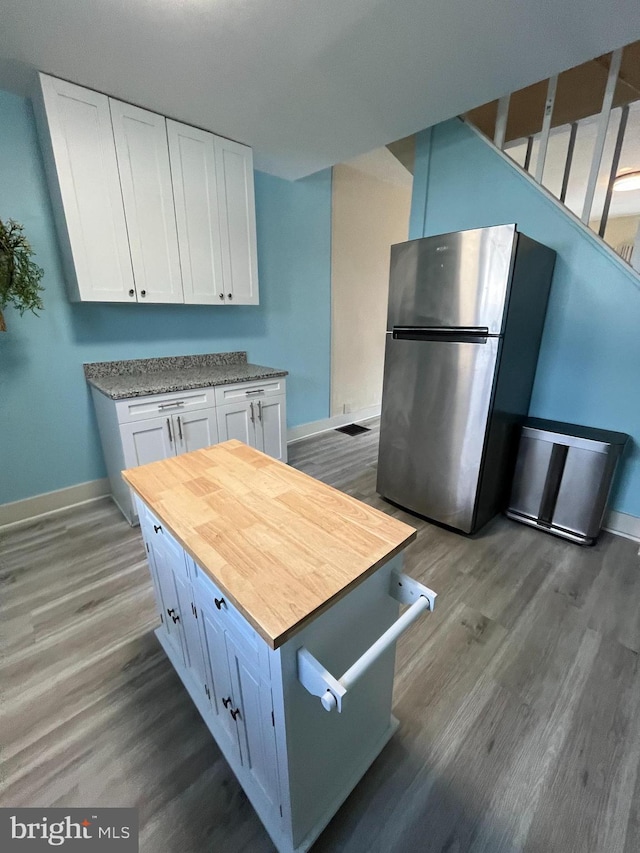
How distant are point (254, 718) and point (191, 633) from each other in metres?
0.38

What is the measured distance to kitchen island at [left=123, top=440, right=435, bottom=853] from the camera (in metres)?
0.70

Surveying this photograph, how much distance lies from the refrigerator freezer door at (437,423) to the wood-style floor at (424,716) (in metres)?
0.43

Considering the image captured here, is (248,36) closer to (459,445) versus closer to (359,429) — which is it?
(459,445)

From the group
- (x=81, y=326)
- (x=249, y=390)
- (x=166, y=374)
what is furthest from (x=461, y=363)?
(x=81, y=326)

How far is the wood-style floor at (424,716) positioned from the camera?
38.5 inches

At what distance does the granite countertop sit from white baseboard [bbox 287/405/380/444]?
1.03 metres

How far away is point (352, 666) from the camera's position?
27.1 inches

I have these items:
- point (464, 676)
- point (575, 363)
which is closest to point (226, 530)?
point (464, 676)

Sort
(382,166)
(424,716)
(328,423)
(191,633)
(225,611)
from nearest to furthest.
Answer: (225,611), (191,633), (424,716), (382,166), (328,423)

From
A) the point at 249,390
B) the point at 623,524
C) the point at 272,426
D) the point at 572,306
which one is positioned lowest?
the point at 623,524

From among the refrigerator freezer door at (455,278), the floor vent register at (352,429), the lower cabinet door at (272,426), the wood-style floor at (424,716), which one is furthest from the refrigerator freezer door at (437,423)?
the floor vent register at (352,429)

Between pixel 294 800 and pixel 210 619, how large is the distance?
455 mm

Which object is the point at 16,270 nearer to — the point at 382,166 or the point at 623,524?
the point at 382,166

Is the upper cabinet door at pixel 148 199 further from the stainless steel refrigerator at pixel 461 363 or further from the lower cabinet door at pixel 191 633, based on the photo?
the lower cabinet door at pixel 191 633
